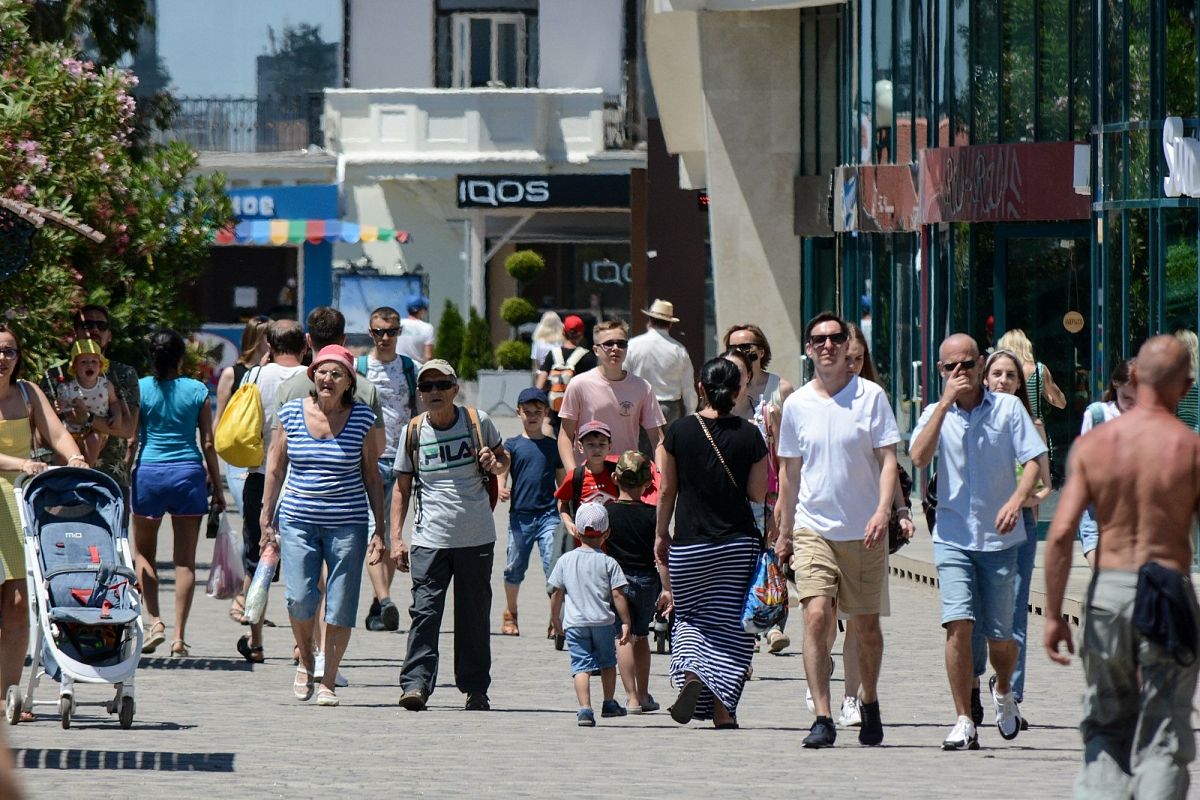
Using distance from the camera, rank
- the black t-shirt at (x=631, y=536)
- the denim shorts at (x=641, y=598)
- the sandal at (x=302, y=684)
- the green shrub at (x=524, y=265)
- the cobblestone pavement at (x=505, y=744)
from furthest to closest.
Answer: the green shrub at (x=524, y=265) → the black t-shirt at (x=631, y=536) → the sandal at (x=302, y=684) → the denim shorts at (x=641, y=598) → the cobblestone pavement at (x=505, y=744)

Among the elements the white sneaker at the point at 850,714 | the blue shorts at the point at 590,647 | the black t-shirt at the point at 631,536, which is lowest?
the white sneaker at the point at 850,714

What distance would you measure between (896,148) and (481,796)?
1713 centimetres

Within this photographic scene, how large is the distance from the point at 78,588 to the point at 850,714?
11.1 ft

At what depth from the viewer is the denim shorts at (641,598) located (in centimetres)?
1093

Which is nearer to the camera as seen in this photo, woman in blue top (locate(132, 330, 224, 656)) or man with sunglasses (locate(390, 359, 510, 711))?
man with sunglasses (locate(390, 359, 510, 711))

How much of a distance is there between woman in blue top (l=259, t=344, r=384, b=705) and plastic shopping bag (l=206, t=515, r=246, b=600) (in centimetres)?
196

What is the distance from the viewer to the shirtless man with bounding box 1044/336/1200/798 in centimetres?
682

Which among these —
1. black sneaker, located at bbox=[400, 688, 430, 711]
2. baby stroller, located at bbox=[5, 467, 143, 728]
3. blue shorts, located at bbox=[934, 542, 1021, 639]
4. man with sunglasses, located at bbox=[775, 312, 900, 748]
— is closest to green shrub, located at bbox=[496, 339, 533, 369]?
black sneaker, located at bbox=[400, 688, 430, 711]

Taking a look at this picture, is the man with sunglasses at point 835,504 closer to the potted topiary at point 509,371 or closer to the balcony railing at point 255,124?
the potted topiary at point 509,371

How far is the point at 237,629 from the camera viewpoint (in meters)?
14.6

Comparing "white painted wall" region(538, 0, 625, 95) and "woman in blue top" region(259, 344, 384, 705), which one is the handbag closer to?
"woman in blue top" region(259, 344, 384, 705)

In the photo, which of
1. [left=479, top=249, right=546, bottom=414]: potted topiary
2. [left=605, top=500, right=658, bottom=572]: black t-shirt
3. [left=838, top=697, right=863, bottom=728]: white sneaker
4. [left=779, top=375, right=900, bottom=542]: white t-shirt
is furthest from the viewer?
[left=479, top=249, right=546, bottom=414]: potted topiary

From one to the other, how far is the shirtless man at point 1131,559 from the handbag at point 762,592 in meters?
3.29

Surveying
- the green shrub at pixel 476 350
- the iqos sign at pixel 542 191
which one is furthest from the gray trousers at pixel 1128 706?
the iqos sign at pixel 542 191
